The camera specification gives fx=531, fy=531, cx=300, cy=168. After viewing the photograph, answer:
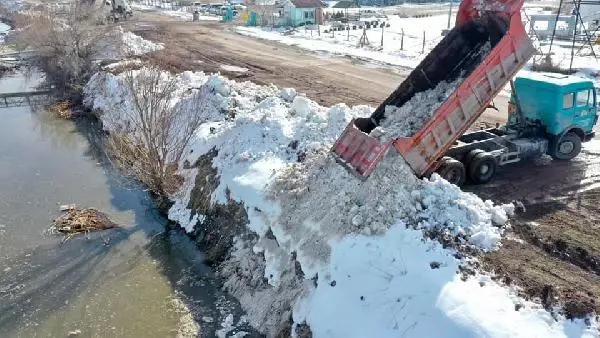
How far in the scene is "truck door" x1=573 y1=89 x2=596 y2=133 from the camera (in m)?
14.9

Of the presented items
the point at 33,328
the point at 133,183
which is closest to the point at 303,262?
the point at 33,328

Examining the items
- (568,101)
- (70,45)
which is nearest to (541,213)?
(568,101)

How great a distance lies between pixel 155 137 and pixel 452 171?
828 cm

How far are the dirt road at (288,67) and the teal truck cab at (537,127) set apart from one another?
385 centimetres

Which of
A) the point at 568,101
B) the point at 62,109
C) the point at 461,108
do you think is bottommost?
the point at 62,109

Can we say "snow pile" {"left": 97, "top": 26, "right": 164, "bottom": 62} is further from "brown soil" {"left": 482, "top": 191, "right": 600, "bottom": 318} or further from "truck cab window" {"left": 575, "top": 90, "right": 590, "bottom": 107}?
"brown soil" {"left": 482, "top": 191, "right": 600, "bottom": 318}

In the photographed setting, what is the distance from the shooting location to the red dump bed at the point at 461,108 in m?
11.9

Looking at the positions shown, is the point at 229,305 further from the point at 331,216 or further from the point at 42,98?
the point at 42,98

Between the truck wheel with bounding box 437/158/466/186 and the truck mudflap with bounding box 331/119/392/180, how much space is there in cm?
229

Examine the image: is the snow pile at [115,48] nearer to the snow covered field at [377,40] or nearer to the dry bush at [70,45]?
the dry bush at [70,45]

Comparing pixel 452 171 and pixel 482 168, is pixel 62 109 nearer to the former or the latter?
pixel 452 171

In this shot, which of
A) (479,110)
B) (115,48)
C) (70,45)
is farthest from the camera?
(115,48)

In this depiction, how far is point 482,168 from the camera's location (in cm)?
1388

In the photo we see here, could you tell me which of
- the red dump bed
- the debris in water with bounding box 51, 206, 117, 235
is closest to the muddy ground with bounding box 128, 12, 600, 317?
the red dump bed
